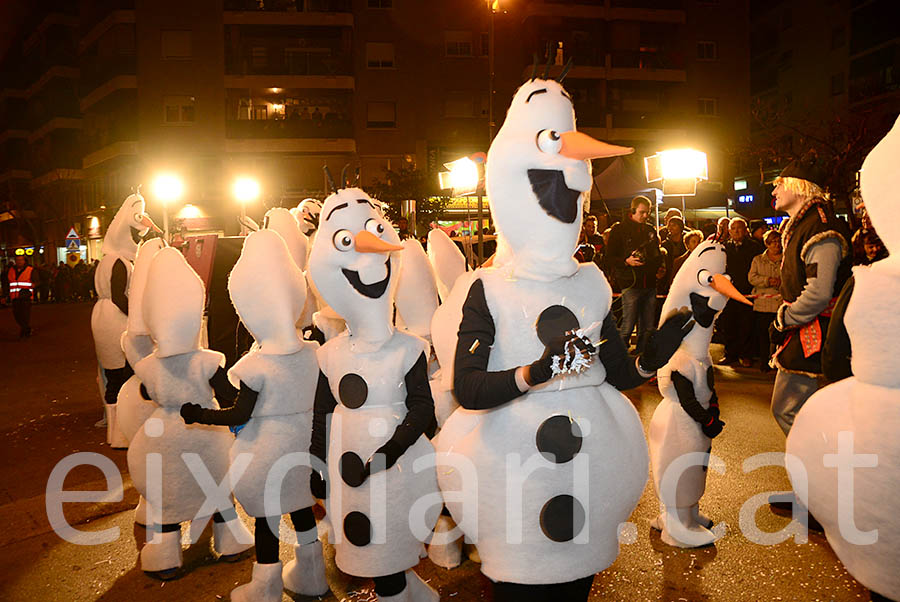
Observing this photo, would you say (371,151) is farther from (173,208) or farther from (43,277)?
(43,277)

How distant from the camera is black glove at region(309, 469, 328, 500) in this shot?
3.11 metres

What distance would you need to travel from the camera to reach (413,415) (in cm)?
289

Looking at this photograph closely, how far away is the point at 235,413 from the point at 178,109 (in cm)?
2771

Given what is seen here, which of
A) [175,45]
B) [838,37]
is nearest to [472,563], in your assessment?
[175,45]

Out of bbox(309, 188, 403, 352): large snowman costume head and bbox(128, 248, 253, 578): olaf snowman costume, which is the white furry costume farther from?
bbox(128, 248, 253, 578): olaf snowman costume

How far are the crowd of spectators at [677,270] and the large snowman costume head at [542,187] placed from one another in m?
4.91

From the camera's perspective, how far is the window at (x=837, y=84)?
32125mm

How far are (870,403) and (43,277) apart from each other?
29346 mm

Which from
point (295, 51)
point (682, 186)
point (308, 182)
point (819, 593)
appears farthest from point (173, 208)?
point (819, 593)

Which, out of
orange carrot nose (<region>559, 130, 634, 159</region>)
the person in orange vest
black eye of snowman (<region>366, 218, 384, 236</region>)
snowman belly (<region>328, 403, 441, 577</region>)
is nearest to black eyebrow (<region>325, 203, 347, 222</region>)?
black eye of snowman (<region>366, 218, 384, 236</region>)

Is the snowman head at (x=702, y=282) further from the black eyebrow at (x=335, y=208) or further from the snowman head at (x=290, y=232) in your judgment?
the snowman head at (x=290, y=232)

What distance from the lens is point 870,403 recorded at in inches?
79.0

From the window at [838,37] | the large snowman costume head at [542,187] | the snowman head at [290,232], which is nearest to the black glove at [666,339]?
the large snowman costume head at [542,187]

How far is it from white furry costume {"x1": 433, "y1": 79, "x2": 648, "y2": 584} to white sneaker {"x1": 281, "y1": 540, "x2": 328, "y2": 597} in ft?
4.74
